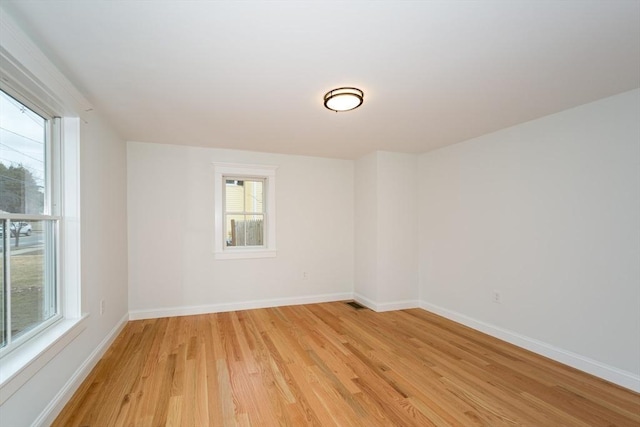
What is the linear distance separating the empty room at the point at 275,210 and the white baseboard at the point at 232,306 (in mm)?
38

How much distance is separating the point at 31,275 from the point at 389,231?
3849mm

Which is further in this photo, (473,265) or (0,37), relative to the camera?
(473,265)

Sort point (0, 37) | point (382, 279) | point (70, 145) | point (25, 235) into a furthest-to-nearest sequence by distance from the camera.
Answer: point (382, 279) < point (70, 145) < point (25, 235) < point (0, 37)

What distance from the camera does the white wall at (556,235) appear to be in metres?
2.33

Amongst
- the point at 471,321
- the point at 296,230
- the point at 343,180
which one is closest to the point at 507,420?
the point at 471,321

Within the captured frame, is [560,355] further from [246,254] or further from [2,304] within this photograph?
[2,304]

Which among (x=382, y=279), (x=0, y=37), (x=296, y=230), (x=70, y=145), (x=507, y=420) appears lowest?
(x=507, y=420)

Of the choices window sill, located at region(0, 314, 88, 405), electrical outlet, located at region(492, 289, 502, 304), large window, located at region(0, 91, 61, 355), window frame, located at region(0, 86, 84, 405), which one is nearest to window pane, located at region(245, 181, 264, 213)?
window frame, located at region(0, 86, 84, 405)

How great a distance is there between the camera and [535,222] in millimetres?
2939

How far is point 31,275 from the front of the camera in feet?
6.31

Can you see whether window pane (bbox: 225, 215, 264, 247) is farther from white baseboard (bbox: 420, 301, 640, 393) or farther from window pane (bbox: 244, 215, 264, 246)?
white baseboard (bbox: 420, 301, 640, 393)

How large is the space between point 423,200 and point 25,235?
438 cm


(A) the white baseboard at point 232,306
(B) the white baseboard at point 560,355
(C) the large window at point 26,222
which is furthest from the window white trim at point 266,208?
(B) the white baseboard at point 560,355

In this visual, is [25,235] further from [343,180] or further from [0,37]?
[343,180]
